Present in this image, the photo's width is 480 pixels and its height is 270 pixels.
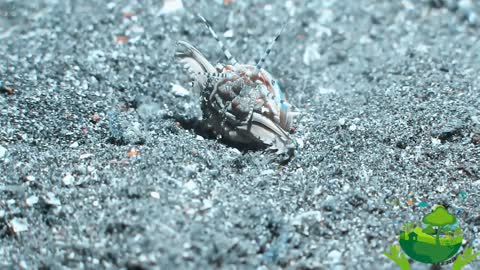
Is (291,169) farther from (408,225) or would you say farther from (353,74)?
(353,74)

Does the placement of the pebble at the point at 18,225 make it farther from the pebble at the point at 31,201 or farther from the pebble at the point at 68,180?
the pebble at the point at 68,180

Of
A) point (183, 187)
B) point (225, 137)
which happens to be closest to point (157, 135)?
point (225, 137)

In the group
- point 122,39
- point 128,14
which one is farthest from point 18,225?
point 128,14

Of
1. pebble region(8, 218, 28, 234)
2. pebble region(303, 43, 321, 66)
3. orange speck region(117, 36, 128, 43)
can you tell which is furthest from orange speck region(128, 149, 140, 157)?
pebble region(303, 43, 321, 66)

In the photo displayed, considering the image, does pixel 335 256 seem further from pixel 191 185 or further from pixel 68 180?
pixel 68 180

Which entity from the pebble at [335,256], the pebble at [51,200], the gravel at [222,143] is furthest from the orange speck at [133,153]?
the pebble at [335,256]
